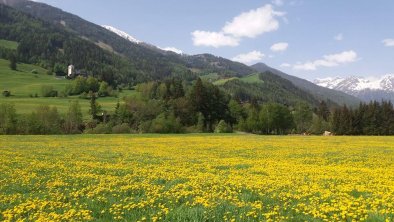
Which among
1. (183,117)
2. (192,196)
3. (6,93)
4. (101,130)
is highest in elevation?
(6,93)

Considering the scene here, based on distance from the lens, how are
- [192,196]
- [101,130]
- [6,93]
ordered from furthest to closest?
[6,93], [101,130], [192,196]

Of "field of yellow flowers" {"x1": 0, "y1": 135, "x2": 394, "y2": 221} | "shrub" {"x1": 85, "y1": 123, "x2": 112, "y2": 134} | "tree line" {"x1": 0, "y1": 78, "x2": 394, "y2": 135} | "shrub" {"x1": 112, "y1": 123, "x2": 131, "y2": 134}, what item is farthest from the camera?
"tree line" {"x1": 0, "y1": 78, "x2": 394, "y2": 135}

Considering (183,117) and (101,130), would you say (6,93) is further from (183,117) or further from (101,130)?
(101,130)

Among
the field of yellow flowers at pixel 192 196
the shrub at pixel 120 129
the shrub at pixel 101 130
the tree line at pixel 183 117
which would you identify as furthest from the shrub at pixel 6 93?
the field of yellow flowers at pixel 192 196

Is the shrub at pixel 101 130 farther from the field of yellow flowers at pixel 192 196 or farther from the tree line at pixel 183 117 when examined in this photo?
the field of yellow flowers at pixel 192 196

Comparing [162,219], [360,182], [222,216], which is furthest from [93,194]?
[360,182]

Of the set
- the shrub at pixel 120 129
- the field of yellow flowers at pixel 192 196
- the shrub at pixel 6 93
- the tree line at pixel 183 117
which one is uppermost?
the shrub at pixel 6 93

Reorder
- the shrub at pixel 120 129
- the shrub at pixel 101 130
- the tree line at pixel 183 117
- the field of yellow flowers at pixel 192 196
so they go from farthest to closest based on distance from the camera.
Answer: the tree line at pixel 183 117, the shrub at pixel 120 129, the shrub at pixel 101 130, the field of yellow flowers at pixel 192 196

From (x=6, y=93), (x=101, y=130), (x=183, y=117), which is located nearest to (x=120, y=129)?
(x=101, y=130)

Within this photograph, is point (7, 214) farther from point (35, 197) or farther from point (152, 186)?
point (152, 186)

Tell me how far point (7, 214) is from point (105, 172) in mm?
9008

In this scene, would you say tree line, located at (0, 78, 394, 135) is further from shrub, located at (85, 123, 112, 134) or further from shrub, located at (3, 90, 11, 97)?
shrub, located at (3, 90, 11, 97)

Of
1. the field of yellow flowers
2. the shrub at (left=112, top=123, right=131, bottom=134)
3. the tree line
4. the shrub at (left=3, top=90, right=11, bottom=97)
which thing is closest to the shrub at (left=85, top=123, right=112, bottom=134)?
the tree line

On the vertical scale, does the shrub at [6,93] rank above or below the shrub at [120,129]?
above
